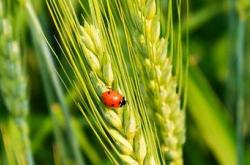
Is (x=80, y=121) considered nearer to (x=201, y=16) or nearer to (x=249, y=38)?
(x=201, y=16)

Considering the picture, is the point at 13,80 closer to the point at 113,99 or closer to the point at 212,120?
the point at 113,99

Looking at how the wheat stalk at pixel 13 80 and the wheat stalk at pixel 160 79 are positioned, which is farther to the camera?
the wheat stalk at pixel 13 80

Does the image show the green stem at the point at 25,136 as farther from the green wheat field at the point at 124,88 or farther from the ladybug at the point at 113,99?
the ladybug at the point at 113,99

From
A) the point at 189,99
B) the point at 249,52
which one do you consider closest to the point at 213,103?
the point at 189,99

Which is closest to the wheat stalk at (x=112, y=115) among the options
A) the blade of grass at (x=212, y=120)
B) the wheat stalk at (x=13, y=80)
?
the wheat stalk at (x=13, y=80)

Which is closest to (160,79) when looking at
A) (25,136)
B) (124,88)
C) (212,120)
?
(124,88)

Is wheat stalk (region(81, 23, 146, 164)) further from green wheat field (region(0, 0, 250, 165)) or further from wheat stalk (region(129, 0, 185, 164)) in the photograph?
wheat stalk (region(129, 0, 185, 164))
